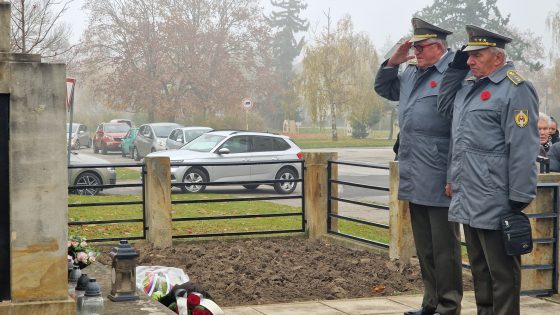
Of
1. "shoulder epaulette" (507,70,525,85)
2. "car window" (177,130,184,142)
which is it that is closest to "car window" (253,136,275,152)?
"car window" (177,130,184,142)

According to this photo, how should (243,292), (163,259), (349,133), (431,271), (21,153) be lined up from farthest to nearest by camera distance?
(349,133)
(163,259)
(243,292)
(431,271)
(21,153)

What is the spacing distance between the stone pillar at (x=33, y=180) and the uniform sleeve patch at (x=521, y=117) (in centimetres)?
282

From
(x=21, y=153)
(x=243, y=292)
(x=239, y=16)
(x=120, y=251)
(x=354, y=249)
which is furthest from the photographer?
(x=239, y=16)

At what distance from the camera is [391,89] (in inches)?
306

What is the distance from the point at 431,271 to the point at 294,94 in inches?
2680

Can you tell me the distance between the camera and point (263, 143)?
2297 cm

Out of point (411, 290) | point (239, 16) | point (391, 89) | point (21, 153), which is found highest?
point (239, 16)

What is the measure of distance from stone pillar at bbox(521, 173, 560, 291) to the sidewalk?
0.62ft

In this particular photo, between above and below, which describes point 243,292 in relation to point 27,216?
below

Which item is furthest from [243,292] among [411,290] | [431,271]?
[431,271]

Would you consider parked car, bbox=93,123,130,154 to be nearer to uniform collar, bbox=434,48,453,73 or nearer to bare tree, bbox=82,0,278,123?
bare tree, bbox=82,0,278,123

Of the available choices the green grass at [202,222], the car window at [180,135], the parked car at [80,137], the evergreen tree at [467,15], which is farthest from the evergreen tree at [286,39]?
the green grass at [202,222]

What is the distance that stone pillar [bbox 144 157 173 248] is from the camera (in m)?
11.6

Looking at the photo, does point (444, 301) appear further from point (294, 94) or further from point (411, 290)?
point (294, 94)
